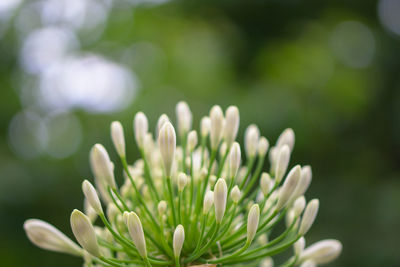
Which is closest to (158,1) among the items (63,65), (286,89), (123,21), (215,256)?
(123,21)

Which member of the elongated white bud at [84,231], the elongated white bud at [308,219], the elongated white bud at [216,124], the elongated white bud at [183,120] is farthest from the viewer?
the elongated white bud at [183,120]

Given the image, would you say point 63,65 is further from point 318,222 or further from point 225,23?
point 318,222

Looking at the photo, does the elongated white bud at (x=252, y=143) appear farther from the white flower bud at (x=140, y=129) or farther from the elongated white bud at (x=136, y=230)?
the elongated white bud at (x=136, y=230)

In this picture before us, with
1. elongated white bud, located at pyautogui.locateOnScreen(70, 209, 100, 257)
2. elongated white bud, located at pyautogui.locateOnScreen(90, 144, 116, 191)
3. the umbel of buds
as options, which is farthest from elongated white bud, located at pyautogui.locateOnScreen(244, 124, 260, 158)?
elongated white bud, located at pyautogui.locateOnScreen(70, 209, 100, 257)

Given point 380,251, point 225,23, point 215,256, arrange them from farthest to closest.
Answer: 1. point 225,23
2. point 380,251
3. point 215,256

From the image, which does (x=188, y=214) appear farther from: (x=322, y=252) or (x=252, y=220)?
(x=322, y=252)

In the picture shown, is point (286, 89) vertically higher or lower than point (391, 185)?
higher

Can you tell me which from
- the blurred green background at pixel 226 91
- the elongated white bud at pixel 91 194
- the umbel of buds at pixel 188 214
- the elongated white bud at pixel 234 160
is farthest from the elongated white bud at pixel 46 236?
the blurred green background at pixel 226 91
